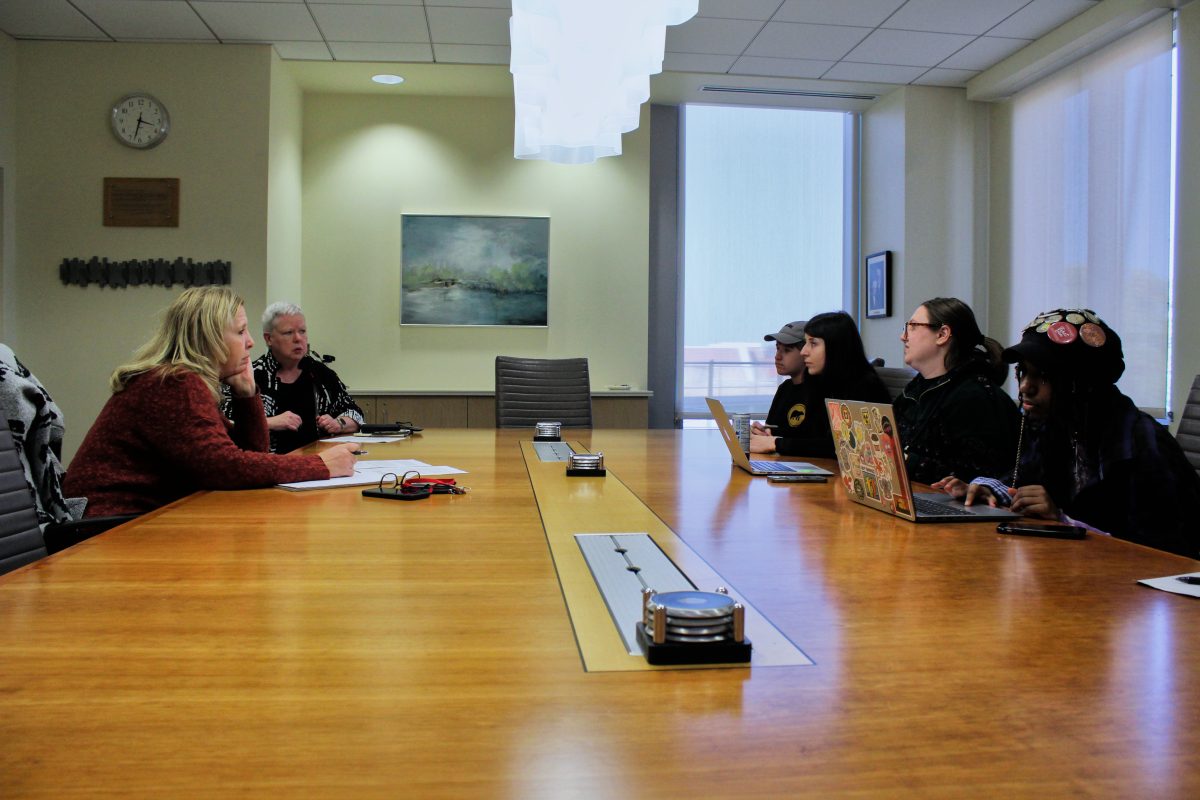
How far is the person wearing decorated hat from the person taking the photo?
188cm

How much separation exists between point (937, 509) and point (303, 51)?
4.62 metres

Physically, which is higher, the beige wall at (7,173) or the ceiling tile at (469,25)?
the ceiling tile at (469,25)

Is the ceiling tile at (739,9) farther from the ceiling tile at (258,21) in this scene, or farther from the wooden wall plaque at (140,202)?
the wooden wall plaque at (140,202)

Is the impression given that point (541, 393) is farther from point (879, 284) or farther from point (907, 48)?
point (907, 48)

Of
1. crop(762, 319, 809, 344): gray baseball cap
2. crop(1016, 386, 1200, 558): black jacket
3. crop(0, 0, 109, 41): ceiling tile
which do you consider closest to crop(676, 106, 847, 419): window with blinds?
crop(762, 319, 809, 344): gray baseball cap

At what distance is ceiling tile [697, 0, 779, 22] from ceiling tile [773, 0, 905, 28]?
2.6 inches

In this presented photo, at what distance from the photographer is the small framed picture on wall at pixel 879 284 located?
5875 mm

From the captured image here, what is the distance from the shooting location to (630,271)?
6.01 m

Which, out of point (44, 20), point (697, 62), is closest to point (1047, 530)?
point (697, 62)

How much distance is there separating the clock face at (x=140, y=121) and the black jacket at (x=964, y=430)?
174 inches

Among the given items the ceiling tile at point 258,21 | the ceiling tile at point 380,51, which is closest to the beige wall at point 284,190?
the ceiling tile at point 258,21

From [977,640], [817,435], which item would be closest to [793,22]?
[817,435]

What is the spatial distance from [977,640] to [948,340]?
1.98m

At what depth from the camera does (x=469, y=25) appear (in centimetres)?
470
